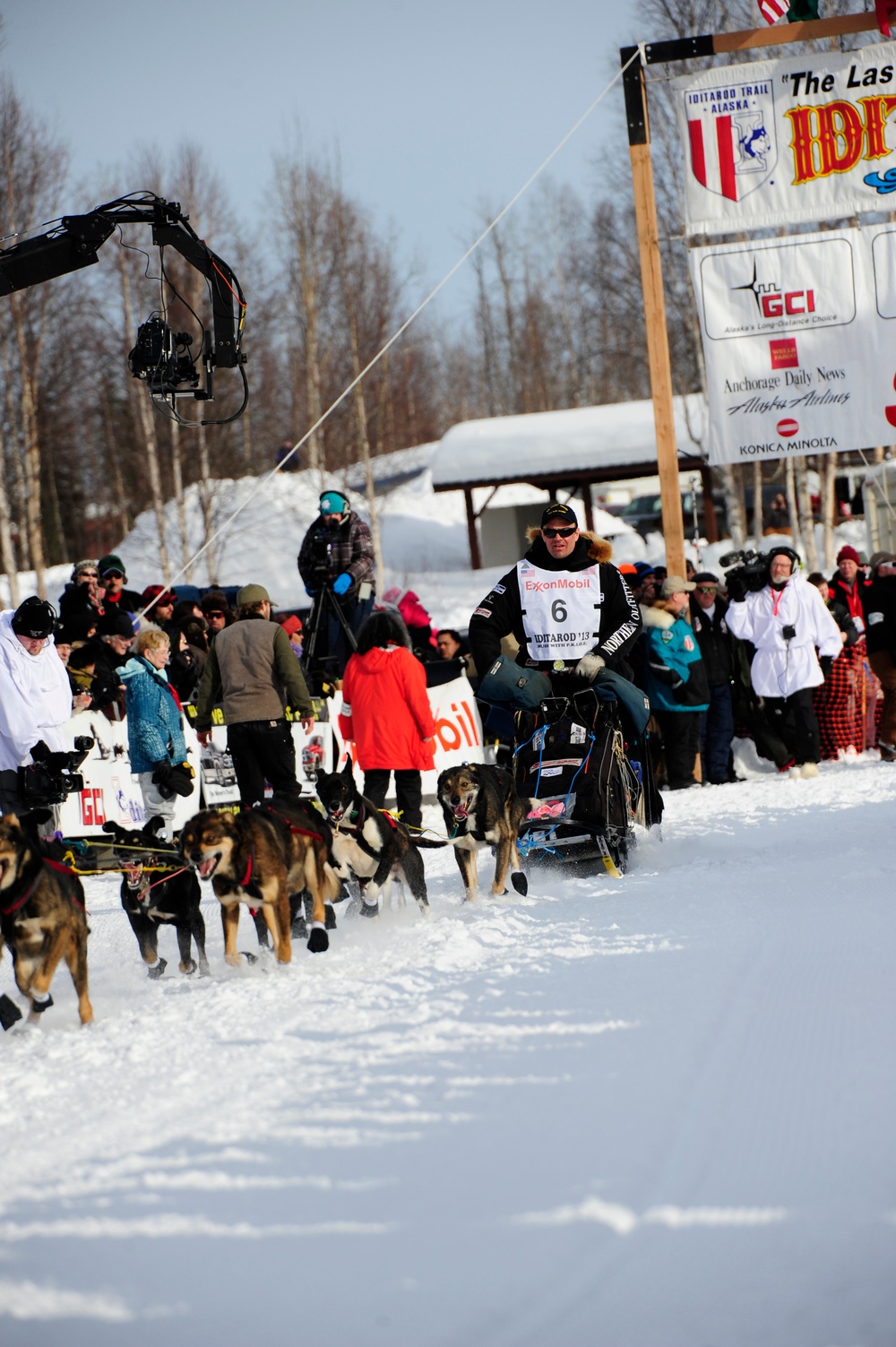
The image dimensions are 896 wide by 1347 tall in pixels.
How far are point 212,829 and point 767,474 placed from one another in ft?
103

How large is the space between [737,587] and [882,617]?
1.20 meters

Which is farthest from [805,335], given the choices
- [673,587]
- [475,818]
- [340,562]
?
[475,818]

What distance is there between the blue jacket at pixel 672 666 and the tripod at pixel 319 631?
7.57 ft

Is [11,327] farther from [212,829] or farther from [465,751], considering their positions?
[212,829]

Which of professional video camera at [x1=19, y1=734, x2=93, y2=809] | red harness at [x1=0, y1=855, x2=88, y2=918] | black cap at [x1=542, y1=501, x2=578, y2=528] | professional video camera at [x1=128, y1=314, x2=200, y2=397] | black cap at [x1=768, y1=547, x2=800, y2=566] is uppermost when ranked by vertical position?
professional video camera at [x1=128, y1=314, x2=200, y2=397]

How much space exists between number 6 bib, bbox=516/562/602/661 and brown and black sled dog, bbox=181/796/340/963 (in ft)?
6.74

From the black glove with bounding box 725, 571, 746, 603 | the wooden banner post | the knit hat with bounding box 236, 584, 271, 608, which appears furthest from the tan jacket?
the wooden banner post

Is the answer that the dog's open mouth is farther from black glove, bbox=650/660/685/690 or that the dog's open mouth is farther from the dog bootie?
black glove, bbox=650/660/685/690

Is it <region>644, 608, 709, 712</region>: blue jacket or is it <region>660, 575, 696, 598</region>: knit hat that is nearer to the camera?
<region>644, 608, 709, 712</region>: blue jacket

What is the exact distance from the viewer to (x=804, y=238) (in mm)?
11539

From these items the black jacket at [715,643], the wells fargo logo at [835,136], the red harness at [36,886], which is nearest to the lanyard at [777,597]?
the black jacket at [715,643]

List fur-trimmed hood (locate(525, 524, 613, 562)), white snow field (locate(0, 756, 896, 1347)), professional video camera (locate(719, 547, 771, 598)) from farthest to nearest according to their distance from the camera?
professional video camera (locate(719, 547, 771, 598)) < fur-trimmed hood (locate(525, 524, 613, 562)) < white snow field (locate(0, 756, 896, 1347))

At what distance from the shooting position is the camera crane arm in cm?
739

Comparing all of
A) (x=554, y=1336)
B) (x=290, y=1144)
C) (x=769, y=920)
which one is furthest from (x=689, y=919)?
(x=554, y=1336)
